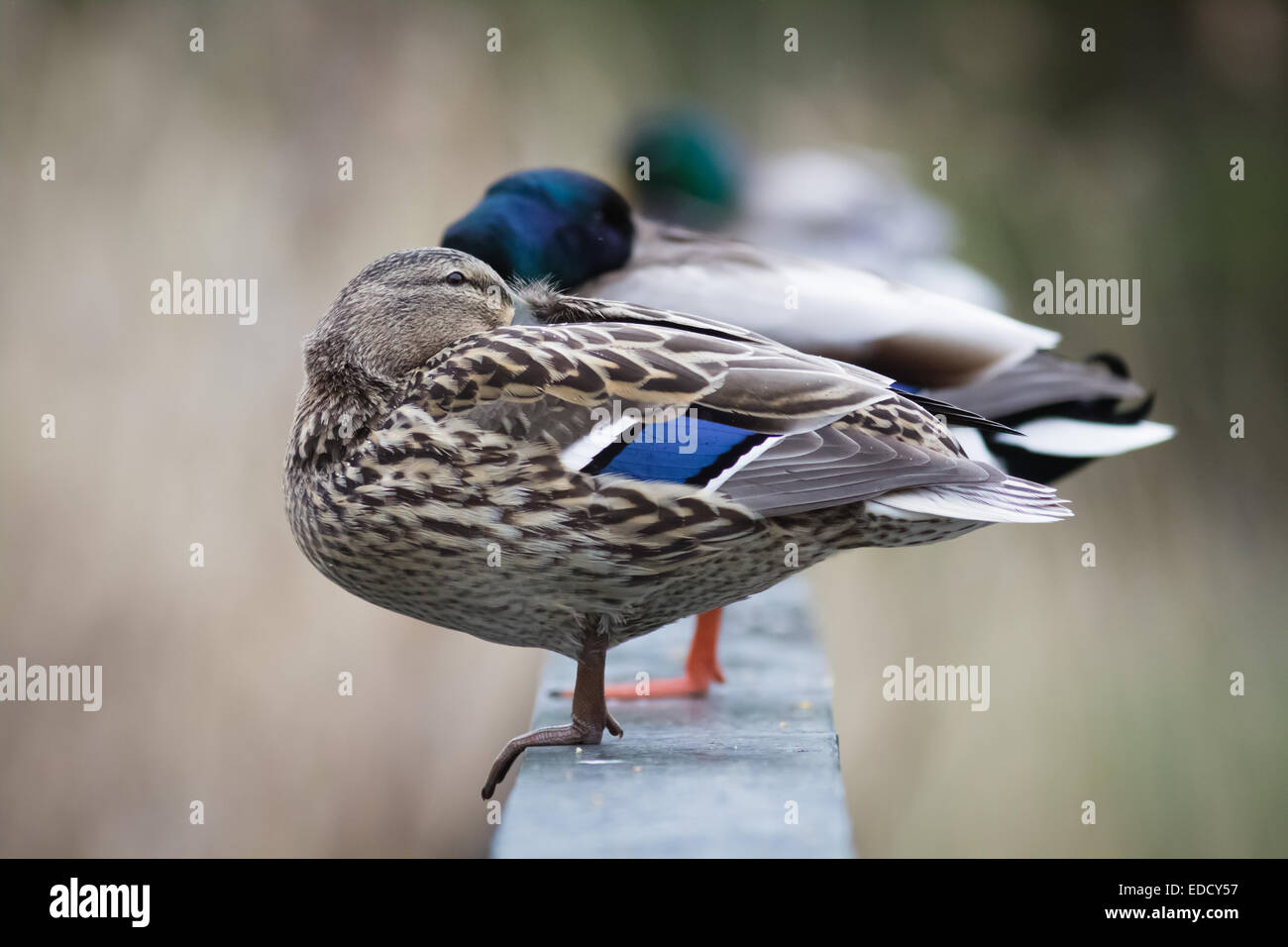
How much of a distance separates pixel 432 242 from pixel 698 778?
9.92 feet

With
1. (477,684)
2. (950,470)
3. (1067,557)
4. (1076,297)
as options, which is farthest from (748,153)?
(950,470)

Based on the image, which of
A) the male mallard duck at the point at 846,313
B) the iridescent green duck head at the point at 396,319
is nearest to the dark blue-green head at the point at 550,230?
the male mallard duck at the point at 846,313

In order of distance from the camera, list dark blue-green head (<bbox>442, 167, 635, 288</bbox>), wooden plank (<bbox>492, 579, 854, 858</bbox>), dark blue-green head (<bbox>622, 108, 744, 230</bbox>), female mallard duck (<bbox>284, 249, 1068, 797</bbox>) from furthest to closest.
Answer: dark blue-green head (<bbox>622, 108, 744, 230</bbox>) → dark blue-green head (<bbox>442, 167, 635, 288</bbox>) → female mallard duck (<bbox>284, 249, 1068, 797</bbox>) → wooden plank (<bbox>492, 579, 854, 858</bbox>)

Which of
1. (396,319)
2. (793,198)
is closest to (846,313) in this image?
(396,319)

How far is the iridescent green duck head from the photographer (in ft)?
7.61

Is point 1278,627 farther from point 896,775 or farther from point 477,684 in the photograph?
point 477,684

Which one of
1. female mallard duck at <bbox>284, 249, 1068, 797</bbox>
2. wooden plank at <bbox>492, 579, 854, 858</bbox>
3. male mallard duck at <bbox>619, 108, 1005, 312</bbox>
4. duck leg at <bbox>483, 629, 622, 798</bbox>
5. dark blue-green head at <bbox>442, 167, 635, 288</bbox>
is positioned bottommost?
wooden plank at <bbox>492, 579, 854, 858</bbox>

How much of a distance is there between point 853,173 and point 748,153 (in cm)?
50

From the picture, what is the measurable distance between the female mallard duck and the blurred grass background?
89.8 inches

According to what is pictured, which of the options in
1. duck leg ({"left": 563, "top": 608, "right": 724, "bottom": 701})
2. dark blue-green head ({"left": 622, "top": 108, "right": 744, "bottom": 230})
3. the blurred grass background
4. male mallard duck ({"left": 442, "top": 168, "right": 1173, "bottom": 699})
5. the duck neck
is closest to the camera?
the duck neck

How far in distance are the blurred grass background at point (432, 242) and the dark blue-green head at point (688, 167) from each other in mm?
109

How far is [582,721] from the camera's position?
7.88 feet

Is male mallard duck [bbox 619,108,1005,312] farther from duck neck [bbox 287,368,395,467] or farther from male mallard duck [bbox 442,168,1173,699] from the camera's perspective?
duck neck [bbox 287,368,395,467]

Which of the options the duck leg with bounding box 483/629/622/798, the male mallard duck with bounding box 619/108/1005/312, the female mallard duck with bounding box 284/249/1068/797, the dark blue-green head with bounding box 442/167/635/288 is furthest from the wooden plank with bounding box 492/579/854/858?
the male mallard duck with bounding box 619/108/1005/312
